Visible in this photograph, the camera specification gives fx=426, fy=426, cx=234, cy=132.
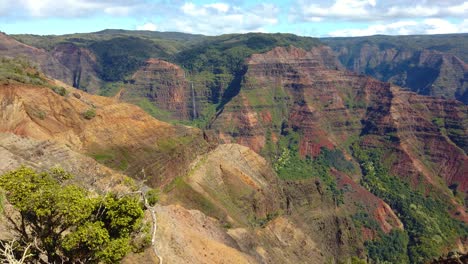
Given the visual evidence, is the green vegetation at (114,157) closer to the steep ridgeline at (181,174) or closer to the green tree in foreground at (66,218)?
the steep ridgeline at (181,174)

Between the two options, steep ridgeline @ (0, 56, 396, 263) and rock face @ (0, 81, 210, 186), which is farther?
rock face @ (0, 81, 210, 186)

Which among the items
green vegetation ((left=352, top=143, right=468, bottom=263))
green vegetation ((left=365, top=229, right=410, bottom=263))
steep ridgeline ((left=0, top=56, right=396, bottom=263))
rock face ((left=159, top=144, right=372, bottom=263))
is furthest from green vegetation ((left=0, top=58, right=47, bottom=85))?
green vegetation ((left=352, top=143, right=468, bottom=263))

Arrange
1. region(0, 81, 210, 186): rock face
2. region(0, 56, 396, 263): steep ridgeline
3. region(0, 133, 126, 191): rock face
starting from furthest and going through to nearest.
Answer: region(0, 81, 210, 186): rock face < region(0, 56, 396, 263): steep ridgeline < region(0, 133, 126, 191): rock face

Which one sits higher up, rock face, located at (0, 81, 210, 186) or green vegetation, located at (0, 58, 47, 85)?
green vegetation, located at (0, 58, 47, 85)

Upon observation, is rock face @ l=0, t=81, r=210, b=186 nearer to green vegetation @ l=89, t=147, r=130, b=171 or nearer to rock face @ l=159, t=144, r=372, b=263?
green vegetation @ l=89, t=147, r=130, b=171

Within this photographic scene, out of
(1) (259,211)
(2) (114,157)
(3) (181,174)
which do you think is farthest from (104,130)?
(1) (259,211)

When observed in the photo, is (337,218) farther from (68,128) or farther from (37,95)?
(37,95)
